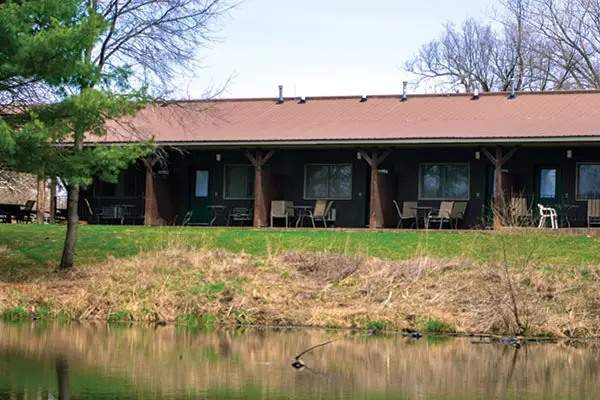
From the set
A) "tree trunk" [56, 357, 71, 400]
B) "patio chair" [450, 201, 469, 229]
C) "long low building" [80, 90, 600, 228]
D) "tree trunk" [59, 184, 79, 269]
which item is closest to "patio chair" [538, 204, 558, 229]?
"long low building" [80, 90, 600, 228]

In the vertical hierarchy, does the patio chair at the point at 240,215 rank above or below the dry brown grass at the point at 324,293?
above

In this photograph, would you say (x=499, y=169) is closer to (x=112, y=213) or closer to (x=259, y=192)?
(x=259, y=192)

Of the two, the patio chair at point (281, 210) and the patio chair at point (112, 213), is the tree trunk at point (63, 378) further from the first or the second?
the patio chair at point (112, 213)

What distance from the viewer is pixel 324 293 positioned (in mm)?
17422

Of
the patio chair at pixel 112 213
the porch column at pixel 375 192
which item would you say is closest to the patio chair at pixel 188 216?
the patio chair at pixel 112 213

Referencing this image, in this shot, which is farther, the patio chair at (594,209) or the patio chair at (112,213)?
the patio chair at (112,213)

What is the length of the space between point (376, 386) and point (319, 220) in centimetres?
1804

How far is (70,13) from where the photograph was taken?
1745cm

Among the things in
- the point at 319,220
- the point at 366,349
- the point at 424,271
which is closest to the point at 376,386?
the point at 366,349

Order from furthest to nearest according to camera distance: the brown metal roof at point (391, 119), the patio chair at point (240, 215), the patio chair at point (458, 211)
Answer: the patio chair at point (240, 215) → the patio chair at point (458, 211) → the brown metal roof at point (391, 119)

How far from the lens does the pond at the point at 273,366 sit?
1031cm

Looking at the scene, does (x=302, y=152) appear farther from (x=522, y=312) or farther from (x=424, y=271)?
(x=522, y=312)

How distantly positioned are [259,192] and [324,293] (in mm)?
10427

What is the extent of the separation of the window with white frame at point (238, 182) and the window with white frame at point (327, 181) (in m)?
1.71
